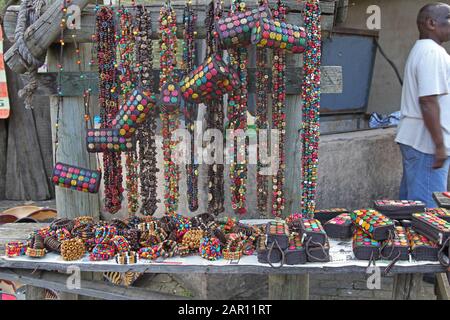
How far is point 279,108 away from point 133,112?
83 cm

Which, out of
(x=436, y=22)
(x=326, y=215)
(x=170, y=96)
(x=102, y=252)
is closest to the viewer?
(x=102, y=252)

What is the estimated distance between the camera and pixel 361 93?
16.7 ft

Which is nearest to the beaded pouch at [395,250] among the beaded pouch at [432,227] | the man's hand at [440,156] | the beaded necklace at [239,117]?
the beaded pouch at [432,227]

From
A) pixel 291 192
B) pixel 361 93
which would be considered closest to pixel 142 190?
pixel 291 192

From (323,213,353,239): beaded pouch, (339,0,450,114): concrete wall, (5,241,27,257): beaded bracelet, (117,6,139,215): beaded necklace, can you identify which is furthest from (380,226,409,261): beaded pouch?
(339,0,450,114): concrete wall

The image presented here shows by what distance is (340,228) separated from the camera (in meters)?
2.46

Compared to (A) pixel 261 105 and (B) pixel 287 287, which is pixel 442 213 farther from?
(A) pixel 261 105

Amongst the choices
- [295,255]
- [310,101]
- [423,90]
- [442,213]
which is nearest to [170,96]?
[310,101]

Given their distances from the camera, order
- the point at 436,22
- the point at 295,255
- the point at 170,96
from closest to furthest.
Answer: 1. the point at 295,255
2. the point at 170,96
3. the point at 436,22

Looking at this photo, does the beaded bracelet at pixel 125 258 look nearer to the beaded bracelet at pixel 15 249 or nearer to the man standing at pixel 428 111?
the beaded bracelet at pixel 15 249

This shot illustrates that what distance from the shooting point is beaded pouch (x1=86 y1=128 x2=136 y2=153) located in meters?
2.47

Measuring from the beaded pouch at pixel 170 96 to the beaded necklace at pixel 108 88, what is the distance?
14.7 inches
